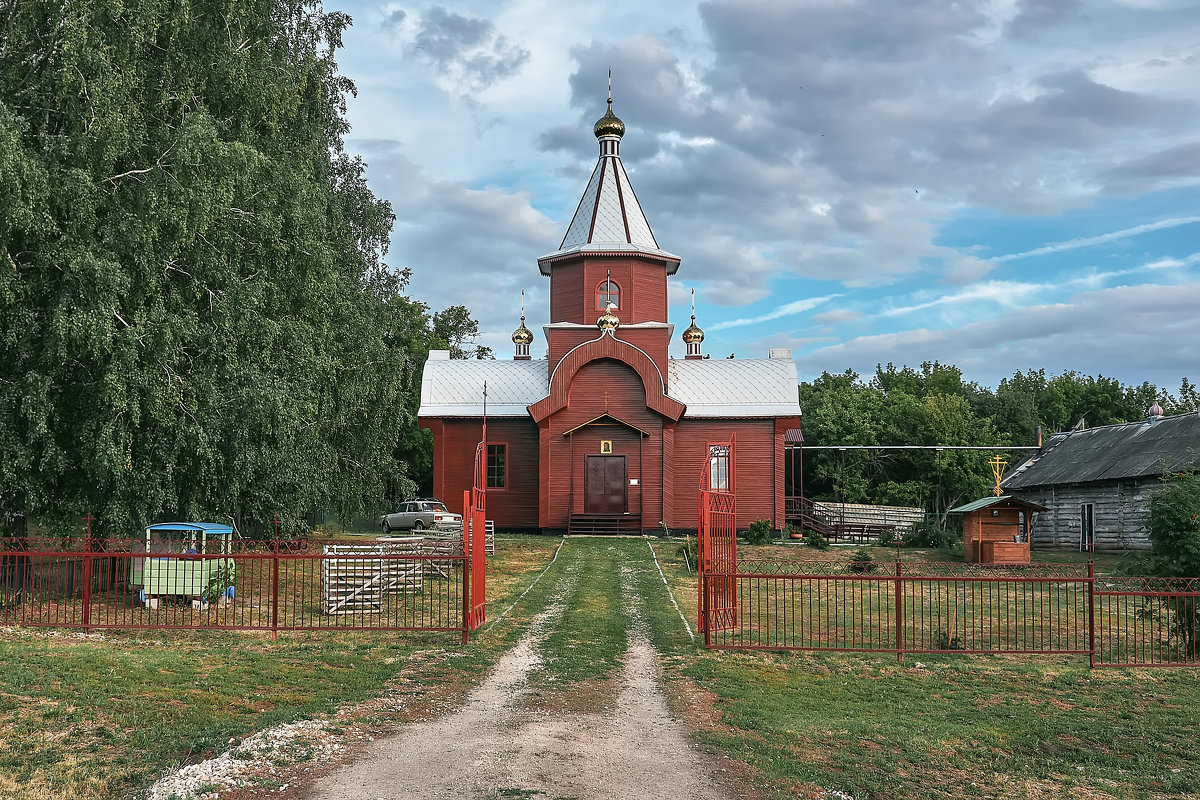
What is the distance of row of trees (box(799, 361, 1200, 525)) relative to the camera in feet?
167

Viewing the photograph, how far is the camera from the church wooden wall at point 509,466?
32.5m

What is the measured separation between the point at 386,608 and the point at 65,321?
668 centimetres

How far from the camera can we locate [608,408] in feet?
102

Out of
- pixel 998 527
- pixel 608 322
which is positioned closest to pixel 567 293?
pixel 608 322

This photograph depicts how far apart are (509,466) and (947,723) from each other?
24.3 meters

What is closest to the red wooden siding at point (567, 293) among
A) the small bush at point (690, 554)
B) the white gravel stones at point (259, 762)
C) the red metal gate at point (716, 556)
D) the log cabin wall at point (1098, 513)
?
the small bush at point (690, 554)

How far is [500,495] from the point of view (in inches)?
1283

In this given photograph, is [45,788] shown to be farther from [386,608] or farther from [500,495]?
[500,495]

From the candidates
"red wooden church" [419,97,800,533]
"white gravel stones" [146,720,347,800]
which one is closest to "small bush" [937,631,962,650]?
"white gravel stones" [146,720,347,800]

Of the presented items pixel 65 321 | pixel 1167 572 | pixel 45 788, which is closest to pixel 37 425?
pixel 65 321

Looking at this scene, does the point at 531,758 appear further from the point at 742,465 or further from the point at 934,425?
the point at 934,425

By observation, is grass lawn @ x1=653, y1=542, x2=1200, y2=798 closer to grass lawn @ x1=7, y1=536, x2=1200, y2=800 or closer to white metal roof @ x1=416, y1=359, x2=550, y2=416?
grass lawn @ x1=7, y1=536, x2=1200, y2=800

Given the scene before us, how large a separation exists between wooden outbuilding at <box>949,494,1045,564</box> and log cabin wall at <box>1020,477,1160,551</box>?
9.09ft

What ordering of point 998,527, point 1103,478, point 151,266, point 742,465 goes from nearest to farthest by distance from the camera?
point 151,266, point 998,527, point 1103,478, point 742,465
